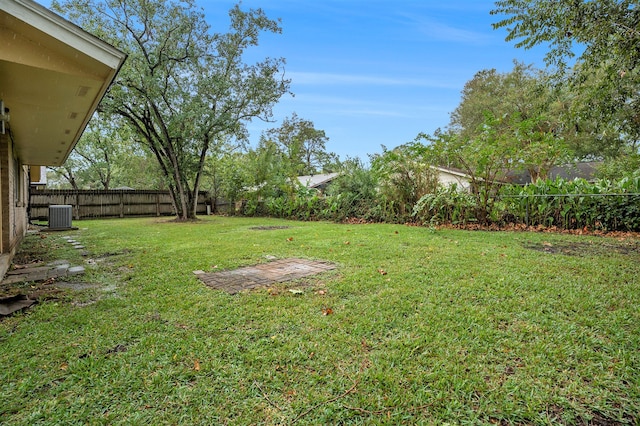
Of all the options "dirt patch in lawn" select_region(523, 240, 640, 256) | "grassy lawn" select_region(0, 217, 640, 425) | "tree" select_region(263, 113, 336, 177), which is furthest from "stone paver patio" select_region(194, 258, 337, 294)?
"tree" select_region(263, 113, 336, 177)

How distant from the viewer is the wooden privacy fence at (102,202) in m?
14.4

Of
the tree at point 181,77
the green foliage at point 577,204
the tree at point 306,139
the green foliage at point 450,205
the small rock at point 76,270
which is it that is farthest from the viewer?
the tree at point 306,139

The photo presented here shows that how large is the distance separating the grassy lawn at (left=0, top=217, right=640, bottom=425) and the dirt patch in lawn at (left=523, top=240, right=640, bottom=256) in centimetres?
89

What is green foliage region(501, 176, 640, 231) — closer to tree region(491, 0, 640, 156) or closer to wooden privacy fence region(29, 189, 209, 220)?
tree region(491, 0, 640, 156)

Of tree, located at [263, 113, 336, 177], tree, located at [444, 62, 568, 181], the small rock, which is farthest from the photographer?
tree, located at [263, 113, 336, 177]

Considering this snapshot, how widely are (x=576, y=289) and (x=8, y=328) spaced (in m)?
4.97

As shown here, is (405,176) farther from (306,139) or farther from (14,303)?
(306,139)

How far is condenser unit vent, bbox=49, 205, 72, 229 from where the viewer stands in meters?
9.70

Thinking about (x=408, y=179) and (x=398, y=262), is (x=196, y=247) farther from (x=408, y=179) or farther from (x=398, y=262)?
(x=408, y=179)

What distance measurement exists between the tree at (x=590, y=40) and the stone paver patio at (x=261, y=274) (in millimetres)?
4748

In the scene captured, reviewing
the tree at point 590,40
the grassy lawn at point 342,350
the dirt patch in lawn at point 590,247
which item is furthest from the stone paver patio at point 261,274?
the tree at point 590,40

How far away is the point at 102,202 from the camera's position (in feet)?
51.0

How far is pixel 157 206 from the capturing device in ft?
55.8

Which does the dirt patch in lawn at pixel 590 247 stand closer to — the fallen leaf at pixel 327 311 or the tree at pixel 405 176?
the tree at pixel 405 176
